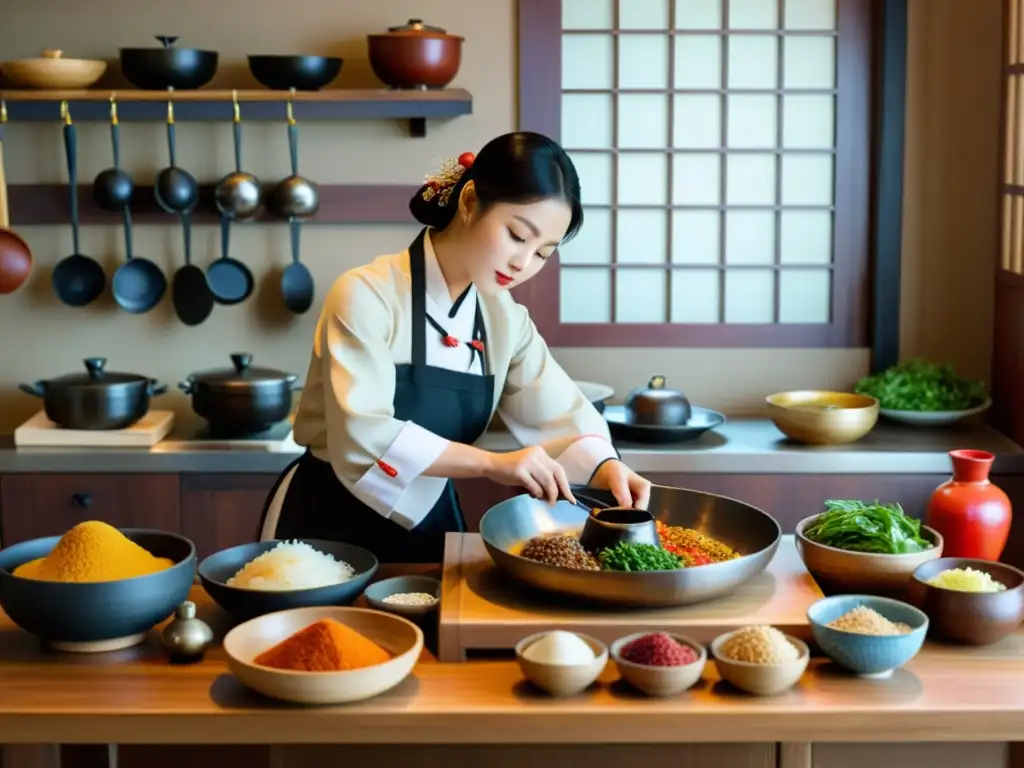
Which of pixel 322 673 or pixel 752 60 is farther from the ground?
pixel 752 60

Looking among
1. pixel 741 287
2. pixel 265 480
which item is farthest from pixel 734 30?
pixel 265 480

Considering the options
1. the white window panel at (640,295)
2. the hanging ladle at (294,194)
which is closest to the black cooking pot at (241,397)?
the hanging ladle at (294,194)

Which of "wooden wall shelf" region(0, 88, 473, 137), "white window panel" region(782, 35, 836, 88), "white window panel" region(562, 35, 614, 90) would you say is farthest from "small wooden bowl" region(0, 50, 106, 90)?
"white window panel" region(782, 35, 836, 88)

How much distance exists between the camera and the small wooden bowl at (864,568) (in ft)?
7.57

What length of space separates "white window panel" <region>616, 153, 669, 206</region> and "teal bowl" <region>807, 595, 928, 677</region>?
246 centimetres

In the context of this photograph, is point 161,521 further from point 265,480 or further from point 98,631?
point 98,631

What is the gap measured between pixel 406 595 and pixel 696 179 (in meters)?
2.42

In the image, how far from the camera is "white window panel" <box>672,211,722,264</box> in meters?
4.46

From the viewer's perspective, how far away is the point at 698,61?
14.3 feet

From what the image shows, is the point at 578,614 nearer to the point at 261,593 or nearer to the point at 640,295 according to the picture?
the point at 261,593

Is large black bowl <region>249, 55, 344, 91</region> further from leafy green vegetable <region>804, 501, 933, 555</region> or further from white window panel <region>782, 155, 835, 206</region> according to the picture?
leafy green vegetable <region>804, 501, 933, 555</region>

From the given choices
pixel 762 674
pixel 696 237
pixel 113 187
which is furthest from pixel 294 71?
pixel 762 674

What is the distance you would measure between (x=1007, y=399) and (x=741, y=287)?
0.90 m

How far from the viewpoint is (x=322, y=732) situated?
1.97m
